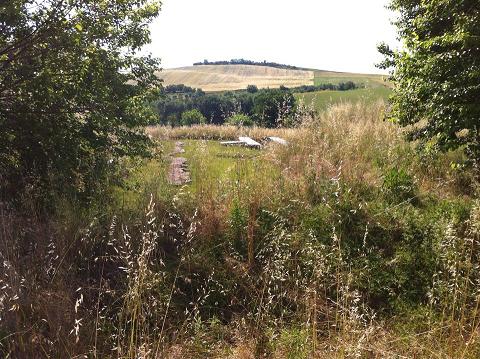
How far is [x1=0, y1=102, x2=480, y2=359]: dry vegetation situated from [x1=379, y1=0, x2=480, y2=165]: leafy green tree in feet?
2.68

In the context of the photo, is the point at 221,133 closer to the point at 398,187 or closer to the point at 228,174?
the point at 228,174

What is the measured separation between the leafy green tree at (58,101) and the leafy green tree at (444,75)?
3.87 metres

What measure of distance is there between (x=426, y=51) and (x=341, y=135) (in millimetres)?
2332

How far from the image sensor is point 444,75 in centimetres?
457

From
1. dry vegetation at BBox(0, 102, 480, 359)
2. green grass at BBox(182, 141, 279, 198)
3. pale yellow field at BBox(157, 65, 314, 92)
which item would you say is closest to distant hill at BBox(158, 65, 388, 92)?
pale yellow field at BBox(157, 65, 314, 92)

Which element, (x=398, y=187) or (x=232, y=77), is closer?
(x=398, y=187)

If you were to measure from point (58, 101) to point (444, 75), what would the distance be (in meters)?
4.77

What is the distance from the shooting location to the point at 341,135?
6984mm

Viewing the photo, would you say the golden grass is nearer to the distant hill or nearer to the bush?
the bush

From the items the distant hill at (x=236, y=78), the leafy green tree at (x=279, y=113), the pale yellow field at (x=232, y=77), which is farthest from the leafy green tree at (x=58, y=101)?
the pale yellow field at (x=232, y=77)

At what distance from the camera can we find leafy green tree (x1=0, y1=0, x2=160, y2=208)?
428 cm

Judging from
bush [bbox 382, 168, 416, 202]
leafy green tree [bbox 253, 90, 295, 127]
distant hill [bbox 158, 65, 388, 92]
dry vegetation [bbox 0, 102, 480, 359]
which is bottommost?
dry vegetation [bbox 0, 102, 480, 359]

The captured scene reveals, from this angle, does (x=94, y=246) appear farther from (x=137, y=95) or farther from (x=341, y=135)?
(x=341, y=135)

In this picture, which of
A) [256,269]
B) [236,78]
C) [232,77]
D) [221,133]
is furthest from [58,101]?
[232,77]
